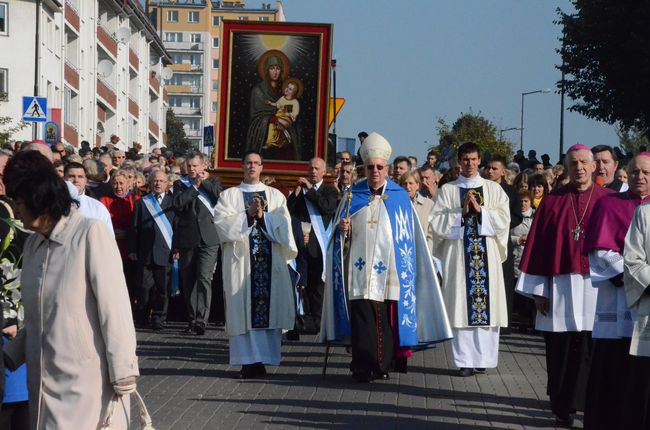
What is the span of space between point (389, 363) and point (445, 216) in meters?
1.81

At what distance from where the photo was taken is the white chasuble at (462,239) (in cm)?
1412

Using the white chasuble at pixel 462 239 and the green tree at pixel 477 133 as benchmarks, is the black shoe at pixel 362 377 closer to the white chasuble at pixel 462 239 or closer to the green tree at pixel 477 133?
the white chasuble at pixel 462 239

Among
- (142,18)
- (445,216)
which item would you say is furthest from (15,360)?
(142,18)

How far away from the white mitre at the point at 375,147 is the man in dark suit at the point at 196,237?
464 centimetres

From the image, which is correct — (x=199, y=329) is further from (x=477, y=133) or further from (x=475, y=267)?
(x=477, y=133)

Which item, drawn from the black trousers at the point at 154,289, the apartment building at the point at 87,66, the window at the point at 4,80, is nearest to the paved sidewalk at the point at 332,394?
the black trousers at the point at 154,289

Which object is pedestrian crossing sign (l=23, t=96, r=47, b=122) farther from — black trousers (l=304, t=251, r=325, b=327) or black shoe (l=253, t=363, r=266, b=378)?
black shoe (l=253, t=363, r=266, b=378)

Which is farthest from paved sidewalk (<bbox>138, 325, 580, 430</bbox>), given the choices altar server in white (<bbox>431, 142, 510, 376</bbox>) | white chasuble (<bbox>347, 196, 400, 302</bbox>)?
white chasuble (<bbox>347, 196, 400, 302</bbox>)

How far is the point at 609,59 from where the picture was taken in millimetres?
46812

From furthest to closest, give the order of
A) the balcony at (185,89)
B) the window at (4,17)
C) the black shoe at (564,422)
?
the balcony at (185,89) → the window at (4,17) → the black shoe at (564,422)

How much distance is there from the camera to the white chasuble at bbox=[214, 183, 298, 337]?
13883mm

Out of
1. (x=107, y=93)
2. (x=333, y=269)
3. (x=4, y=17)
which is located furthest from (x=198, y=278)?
(x=107, y=93)

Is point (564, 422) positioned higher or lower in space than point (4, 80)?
lower

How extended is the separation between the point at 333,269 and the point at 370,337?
3.05ft
